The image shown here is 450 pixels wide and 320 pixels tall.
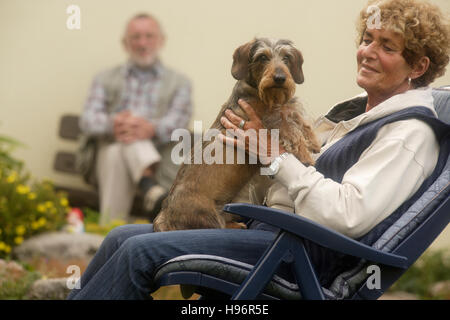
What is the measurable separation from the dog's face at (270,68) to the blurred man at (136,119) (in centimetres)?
355

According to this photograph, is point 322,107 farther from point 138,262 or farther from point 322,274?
point 138,262

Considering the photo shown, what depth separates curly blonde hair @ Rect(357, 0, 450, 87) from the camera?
93.6 inches

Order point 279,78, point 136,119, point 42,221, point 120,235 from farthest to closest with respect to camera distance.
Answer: point 136,119, point 42,221, point 120,235, point 279,78

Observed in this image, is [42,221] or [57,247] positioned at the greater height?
[42,221]

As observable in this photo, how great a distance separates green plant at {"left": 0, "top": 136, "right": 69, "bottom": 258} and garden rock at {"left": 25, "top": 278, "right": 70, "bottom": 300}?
987 mm

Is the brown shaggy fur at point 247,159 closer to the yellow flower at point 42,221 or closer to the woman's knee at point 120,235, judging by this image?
the woman's knee at point 120,235

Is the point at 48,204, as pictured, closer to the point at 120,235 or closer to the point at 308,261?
the point at 120,235

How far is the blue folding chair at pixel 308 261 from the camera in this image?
6.93 feet

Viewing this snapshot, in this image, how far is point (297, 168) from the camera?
228 cm

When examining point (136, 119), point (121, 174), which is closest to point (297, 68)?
point (136, 119)

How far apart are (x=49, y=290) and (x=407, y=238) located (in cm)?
238

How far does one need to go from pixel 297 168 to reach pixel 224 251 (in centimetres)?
37

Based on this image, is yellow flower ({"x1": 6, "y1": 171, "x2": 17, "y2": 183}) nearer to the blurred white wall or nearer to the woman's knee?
the blurred white wall

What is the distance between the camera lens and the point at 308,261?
2.14 metres
